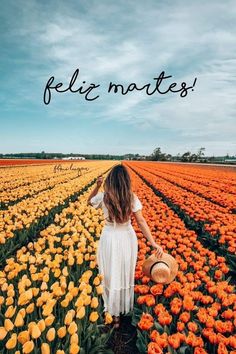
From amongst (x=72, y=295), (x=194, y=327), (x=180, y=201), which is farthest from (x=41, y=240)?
(x=180, y=201)

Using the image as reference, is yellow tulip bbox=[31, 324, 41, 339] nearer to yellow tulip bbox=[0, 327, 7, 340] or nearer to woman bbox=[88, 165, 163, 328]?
yellow tulip bbox=[0, 327, 7, 340]

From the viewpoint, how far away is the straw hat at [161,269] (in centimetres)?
379

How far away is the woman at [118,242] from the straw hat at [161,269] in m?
0.10

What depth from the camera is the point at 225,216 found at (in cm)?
804

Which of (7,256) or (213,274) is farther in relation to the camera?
(7,256)

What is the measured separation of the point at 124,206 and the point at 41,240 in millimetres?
2205

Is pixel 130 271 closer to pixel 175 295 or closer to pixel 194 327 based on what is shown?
pixel 175 295

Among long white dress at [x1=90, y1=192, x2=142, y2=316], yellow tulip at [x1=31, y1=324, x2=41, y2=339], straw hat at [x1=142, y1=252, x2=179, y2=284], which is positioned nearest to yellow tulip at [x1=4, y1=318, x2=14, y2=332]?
yellow tulip at [x1=31, y1=324, x2=41, y2=339]

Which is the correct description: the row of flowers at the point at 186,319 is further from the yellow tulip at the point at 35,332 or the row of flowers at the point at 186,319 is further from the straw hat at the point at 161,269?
the yellow tulip at the point at 35,332

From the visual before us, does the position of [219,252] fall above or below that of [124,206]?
below

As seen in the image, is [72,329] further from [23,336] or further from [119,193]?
[119,193]

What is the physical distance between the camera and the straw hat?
12.4 feet

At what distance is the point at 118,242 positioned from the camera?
3883 mm

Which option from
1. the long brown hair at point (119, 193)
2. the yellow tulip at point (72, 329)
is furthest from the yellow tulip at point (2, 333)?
the long brown hair at point (119, 193)
